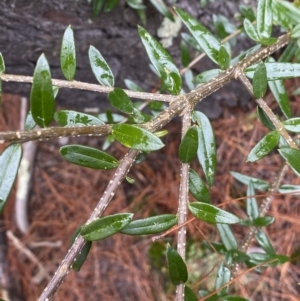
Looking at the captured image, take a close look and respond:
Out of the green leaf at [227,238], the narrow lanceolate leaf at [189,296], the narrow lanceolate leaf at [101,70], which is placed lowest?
the green leaf at [227,238]

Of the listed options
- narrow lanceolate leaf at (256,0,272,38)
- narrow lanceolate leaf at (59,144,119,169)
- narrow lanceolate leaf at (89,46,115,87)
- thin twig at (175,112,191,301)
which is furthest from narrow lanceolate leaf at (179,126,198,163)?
narrow lanceolate leaf at (256,0,272,38)

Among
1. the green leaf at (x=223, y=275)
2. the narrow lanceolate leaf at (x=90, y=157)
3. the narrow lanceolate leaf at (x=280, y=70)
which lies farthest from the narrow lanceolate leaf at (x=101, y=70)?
the green leaf at (x=223, y=275)

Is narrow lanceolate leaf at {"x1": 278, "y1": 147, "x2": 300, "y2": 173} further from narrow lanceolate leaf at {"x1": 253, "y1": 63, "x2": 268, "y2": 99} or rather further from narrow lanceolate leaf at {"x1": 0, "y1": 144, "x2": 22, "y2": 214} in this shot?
narrow lanceolate leaf at {"x1": 0, "y1": 144, "x2": 22, "y2": 214}

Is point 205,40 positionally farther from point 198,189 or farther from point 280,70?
point 198,189

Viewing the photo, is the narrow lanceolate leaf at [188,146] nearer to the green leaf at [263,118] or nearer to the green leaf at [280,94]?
the green leaf at [263,118]

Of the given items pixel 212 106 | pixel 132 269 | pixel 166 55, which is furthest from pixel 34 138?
pixel 132 269

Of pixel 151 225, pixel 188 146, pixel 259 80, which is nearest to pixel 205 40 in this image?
pixel 259 80
